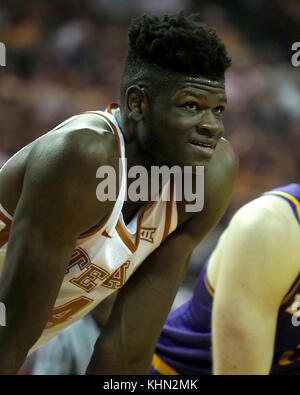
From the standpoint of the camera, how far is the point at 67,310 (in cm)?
212

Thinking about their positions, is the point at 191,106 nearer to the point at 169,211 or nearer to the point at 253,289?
the point at 169,211

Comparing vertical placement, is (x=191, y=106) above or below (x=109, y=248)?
above

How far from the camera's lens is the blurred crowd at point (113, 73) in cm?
493

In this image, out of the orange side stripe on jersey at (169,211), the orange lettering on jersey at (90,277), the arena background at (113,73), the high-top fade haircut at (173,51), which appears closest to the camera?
the high-top fade haircut at (173,51)

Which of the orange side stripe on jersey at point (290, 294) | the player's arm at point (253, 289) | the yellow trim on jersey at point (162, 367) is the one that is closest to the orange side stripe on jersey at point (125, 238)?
the player's arm at point (253, 289)

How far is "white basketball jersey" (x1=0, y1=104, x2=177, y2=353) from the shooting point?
6.03 feet

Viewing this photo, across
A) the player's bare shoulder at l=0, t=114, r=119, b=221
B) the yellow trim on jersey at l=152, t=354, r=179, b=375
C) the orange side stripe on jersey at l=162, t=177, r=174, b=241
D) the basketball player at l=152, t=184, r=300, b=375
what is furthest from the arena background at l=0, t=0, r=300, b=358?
the player's bare shoulder at l=0, t=114, r=119, b=221

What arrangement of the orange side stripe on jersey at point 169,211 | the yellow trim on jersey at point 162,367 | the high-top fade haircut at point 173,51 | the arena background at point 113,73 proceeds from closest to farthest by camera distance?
the high-top fade haircut at point 173,51
the orange side stripe on jersey at point 169,211
the yellow trim on jersey at point 162,367
the arena background at point 113,73

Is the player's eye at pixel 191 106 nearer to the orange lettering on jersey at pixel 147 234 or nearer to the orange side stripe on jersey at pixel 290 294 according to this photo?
the orange lettering on jersey at pixel 147 234

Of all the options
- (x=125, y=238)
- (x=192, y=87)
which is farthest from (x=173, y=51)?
(x=125, y=238)

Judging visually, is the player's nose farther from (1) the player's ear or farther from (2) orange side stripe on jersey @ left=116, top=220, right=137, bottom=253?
(2) orange side stripe on jersey @ left=116, top=220, right=137, bottom=253

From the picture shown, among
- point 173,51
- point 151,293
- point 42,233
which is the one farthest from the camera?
point 151,293

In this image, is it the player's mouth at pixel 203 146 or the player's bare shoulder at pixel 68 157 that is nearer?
the player's bare shoulder at pixel 68 157

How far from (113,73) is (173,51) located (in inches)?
140
